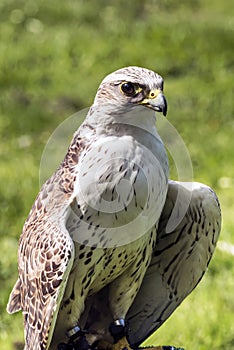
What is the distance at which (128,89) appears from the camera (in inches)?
131

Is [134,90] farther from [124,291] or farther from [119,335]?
[119,335]

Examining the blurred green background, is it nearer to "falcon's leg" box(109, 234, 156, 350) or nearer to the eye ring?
"falcon's leg" box(109, 234, 156, 350)

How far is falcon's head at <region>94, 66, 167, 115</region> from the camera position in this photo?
128 inches

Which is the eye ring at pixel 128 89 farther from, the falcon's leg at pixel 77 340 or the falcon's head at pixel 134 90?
the falcon's leg at pixel 77 340

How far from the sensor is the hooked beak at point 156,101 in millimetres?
3199

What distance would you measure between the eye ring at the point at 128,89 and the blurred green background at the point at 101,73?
8.96 ft

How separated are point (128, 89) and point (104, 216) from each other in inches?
20.6

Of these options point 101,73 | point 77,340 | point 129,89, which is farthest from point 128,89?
point 101,73

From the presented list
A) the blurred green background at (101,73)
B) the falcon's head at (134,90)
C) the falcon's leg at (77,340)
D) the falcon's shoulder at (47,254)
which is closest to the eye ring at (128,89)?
the falcon's head at (134,90)

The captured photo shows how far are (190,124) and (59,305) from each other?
19.4 ft

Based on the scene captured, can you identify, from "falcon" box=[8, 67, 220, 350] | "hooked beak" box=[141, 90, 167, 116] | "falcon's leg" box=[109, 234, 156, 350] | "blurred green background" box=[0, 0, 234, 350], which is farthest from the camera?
"blurred green background" box=[0, 0, 234, 350]

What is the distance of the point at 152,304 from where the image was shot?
13.3 feet

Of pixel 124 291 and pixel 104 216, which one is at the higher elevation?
pixel 104 216

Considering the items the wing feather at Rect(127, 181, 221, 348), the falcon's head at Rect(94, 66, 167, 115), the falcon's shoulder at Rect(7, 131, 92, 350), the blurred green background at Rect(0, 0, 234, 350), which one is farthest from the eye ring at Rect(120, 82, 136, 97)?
the blurred green background at Rect(0, 0, 234, 350)
